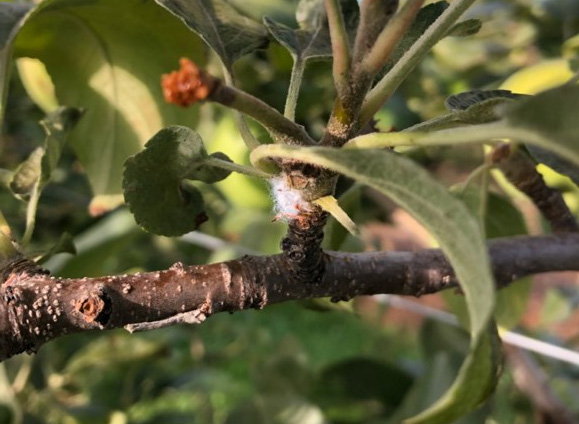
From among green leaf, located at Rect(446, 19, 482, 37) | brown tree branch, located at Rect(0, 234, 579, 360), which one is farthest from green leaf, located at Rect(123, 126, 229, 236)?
green leaf, located at Rect(446, 19, 482, 37)

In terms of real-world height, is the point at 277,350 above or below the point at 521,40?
below

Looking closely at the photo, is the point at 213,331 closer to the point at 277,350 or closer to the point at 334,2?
the point at 277,350

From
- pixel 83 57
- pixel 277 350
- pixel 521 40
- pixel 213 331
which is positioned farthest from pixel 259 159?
pixel 213 331

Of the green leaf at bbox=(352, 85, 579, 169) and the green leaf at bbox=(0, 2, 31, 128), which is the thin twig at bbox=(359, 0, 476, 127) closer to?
the green leaf at bbox=(352, 85, 579, 169)

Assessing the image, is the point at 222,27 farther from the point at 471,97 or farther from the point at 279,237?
the point at 279,237

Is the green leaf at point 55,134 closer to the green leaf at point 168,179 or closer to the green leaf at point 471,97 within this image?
the green leaf at point 168,179

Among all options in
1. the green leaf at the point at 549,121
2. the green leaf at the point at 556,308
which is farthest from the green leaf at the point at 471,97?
the green leaf at the point at 556,308
